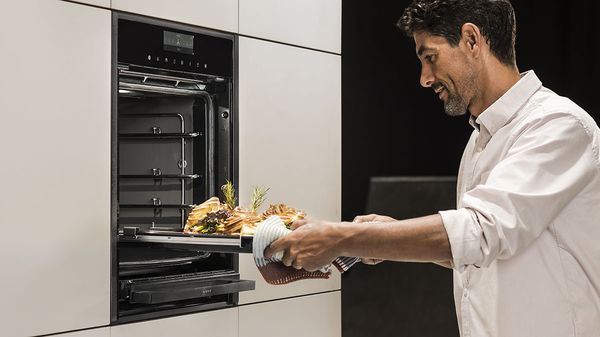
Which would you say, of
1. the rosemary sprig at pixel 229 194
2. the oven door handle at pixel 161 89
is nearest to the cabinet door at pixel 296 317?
the rosemary sprig at pixel 229 194

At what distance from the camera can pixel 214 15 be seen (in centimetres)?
229

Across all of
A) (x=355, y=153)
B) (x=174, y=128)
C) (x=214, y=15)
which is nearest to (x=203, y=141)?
(x=174, y=128)

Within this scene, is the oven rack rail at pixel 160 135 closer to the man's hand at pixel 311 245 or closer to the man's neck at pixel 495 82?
the man's hand at pixel 311 245

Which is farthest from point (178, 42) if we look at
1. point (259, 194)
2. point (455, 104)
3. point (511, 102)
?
point (511, 102)

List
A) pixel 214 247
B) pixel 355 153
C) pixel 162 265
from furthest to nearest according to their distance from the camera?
pixel 355 153
pixel 162 265
pixel 214 247

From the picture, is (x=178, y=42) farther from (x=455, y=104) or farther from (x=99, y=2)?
(x=455, y=104)

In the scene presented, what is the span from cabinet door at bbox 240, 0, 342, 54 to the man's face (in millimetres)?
930

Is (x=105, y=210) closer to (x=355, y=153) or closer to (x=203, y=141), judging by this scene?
(x=203, y=141)

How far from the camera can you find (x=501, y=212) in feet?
4.35

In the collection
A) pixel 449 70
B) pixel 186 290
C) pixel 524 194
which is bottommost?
pixel 186 290

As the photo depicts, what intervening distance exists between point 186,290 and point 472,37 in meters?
0.98

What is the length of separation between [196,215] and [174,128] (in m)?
0.38

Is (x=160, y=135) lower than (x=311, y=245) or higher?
Result: higher

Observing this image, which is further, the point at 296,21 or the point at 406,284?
the point at 406,284
